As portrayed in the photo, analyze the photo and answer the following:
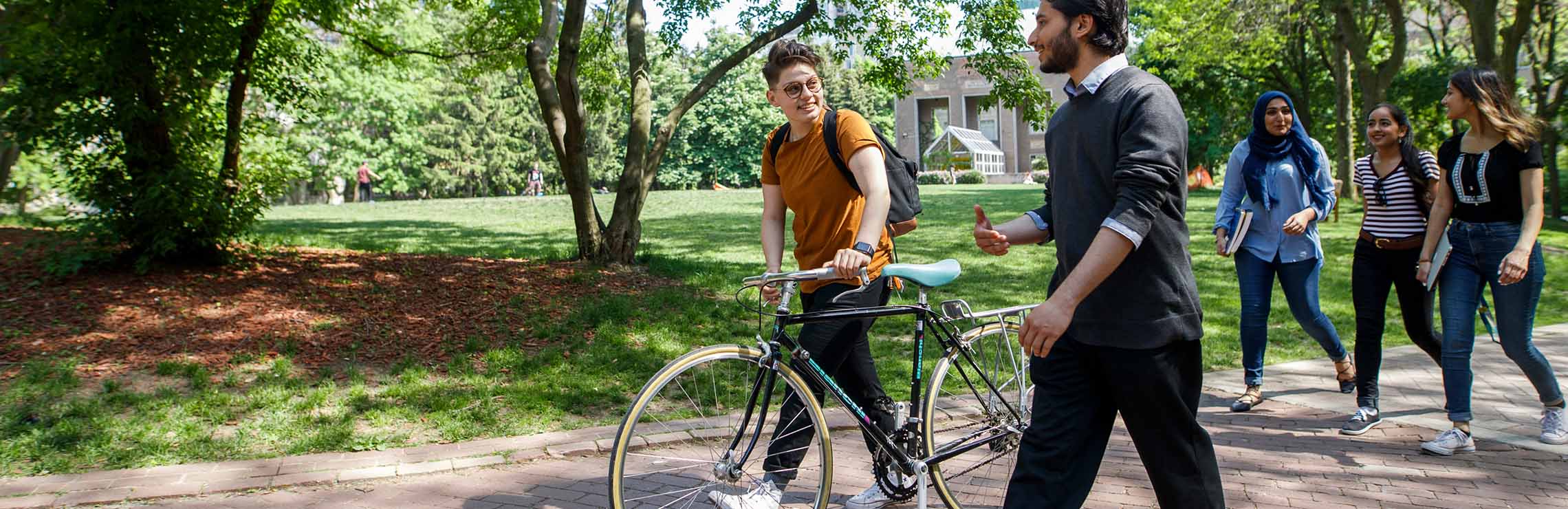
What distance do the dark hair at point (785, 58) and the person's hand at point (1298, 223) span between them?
3210 mm

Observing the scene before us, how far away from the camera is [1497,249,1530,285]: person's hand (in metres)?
4.94

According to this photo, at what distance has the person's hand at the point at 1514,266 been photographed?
195 inches

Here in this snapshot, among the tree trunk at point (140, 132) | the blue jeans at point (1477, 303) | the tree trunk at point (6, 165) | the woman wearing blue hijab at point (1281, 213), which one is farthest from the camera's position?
the tree trunk at point (6, 165)

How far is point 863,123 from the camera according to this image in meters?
4.06

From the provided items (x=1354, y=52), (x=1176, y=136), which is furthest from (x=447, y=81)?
(x=1176, y=136)

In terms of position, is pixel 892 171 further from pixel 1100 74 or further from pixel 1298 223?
pixel 1298 223

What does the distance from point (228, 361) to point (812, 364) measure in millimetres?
4908

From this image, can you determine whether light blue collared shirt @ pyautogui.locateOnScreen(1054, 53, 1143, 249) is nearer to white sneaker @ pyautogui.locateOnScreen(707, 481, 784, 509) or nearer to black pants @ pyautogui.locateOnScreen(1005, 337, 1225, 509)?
black pants @ pyautogui.locateOnScreen(1005, 337, 1225, 509)

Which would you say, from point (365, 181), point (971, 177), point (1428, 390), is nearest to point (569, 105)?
point (1428, 390)

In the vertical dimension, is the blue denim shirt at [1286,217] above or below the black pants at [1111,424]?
above

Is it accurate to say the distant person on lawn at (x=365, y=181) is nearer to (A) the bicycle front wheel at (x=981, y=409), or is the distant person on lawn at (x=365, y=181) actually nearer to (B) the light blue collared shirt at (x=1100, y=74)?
(A) the bicycle front wheel at (x=981, y=409)

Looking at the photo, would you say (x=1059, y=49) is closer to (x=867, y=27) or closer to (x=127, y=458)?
(x=127, y=458)

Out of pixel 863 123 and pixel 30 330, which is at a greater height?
pixel 863 123

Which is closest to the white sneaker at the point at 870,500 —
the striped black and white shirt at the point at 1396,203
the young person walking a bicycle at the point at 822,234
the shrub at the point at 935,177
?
the young person walking a bicycle at the point at 822,234
